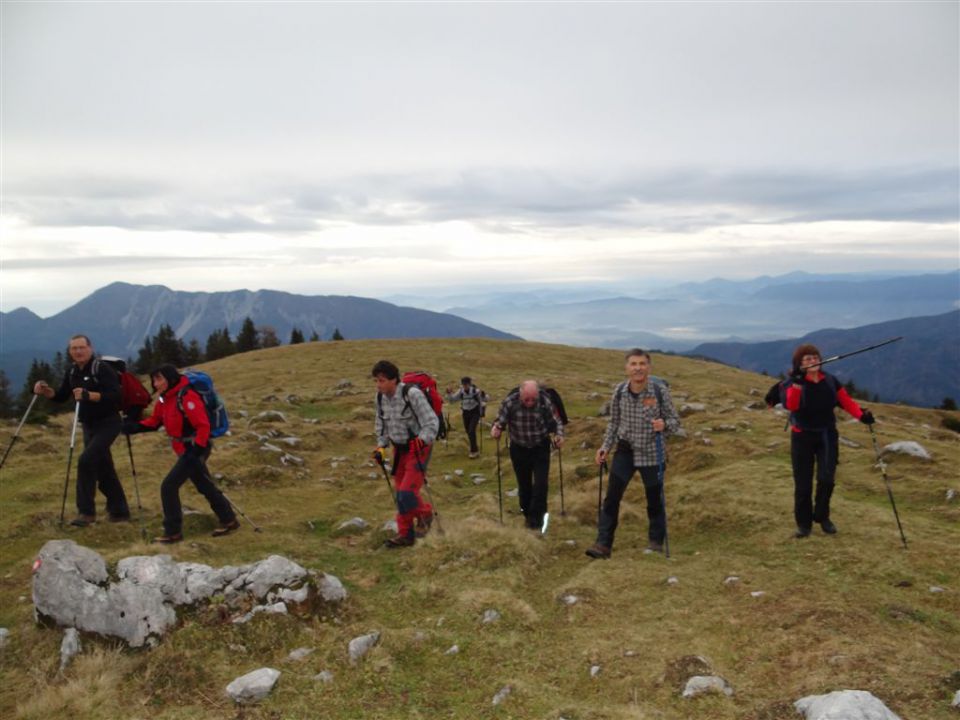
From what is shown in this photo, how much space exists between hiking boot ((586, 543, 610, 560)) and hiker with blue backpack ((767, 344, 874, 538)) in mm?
3540

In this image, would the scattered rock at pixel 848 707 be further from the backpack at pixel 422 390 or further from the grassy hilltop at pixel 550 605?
A: the backpack at pixel 422 390

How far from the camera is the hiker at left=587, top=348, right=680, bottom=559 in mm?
10648

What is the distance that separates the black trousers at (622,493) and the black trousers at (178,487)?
747 cm

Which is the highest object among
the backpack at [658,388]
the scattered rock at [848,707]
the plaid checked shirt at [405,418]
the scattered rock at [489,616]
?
the backpack at [658,388]

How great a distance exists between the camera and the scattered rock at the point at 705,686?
21.8 feet

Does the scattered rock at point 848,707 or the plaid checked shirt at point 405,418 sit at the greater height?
the plaid checked shirt at point 405,418

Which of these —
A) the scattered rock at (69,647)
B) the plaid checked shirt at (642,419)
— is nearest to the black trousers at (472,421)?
the plaid checked shirt at (642,419)

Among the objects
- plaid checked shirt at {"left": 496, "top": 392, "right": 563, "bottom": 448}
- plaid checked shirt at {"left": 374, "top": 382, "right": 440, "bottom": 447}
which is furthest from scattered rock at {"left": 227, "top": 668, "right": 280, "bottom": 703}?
plaid checked shirt at {"left": 496, "top": 392, "right": 563, "bottom": 448}

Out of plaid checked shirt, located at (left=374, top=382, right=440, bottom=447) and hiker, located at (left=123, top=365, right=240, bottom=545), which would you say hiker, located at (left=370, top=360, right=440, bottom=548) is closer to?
plaid checked shirt, located at (left=374, top=382, right=440, bottom=447)

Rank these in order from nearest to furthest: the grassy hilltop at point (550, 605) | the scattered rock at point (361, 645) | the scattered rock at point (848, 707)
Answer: the scattered rock at point (848, 707)
the grassy hilltop at point (550, 605)
the scattered rock at point (361, 645)

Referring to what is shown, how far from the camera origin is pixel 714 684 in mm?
6719

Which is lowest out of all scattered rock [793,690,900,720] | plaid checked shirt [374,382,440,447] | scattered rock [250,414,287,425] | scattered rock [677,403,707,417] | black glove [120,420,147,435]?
scattered rock [250,414,287,425]

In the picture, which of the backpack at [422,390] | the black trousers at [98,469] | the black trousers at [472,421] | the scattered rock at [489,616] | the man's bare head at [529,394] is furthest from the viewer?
the black trousers at [472,421]

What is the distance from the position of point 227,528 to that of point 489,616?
6419 millimetres
